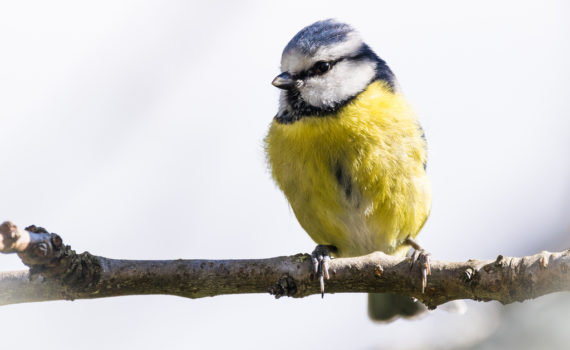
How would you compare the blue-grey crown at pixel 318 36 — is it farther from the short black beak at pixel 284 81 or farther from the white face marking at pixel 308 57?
the short black beak at pixel 284 81

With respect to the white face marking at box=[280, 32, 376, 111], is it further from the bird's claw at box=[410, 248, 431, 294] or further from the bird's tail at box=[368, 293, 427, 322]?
the bird's tail at box=[368, 293, 427, 322]

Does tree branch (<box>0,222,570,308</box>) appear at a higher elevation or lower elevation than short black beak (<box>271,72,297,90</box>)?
lower

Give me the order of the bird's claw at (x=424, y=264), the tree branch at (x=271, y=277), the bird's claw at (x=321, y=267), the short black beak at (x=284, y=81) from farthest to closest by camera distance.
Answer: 1. the short black beak at (x=284, y=81)
2. the bird's claw at (x=321, y=267)
3. the bird's claw at (x=424, y=264)
4. the tree branch at (x=271, y=277)

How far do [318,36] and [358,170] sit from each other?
42.4 inches

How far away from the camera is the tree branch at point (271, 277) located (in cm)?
273

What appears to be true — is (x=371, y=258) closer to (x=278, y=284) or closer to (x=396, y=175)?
(x=278, y=284)

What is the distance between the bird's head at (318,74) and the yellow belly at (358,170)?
0.09 metres

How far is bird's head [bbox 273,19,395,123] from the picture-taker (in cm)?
427

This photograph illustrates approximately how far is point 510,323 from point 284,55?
232 cm

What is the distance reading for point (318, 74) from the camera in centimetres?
436

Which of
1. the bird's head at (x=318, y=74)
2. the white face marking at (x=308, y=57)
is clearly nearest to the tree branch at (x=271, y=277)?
the bird's head at (x=318, y=74)

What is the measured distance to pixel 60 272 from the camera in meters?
2.78

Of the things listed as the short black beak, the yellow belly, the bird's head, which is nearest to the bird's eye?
the bird's head

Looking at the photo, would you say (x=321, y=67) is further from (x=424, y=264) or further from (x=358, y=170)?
(x=424, y=264)
